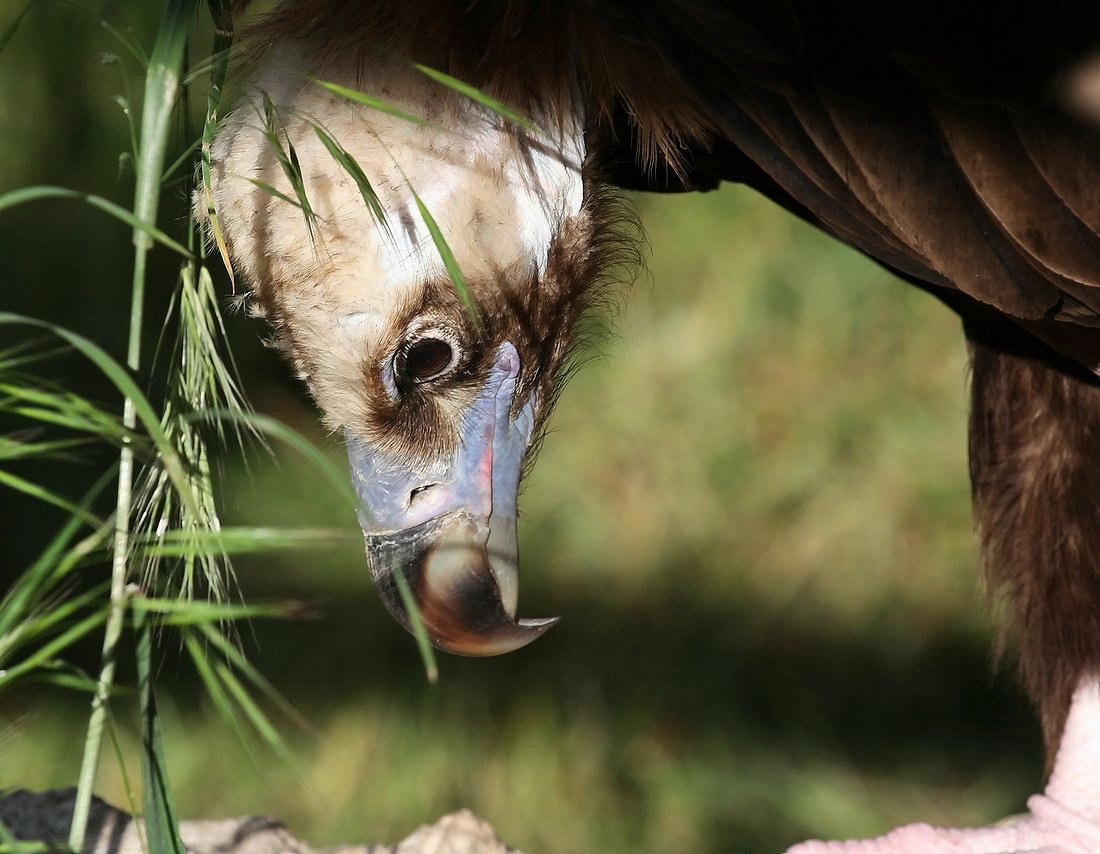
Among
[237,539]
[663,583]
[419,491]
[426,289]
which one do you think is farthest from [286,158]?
[663,583]

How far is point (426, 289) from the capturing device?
1556mm

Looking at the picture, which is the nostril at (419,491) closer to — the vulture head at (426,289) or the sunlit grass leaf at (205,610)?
the vulture head at (426,289)

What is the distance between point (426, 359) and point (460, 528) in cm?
21

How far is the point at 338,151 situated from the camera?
110 centimetres

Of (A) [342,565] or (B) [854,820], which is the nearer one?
(B) [854,820]

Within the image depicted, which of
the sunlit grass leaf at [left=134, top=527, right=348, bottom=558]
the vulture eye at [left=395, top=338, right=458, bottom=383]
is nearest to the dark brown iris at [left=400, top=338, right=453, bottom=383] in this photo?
the vulture eye at [left=395, top=338, right=458, bottom=383]

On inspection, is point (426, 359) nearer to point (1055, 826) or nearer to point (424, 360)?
point (424, 360)

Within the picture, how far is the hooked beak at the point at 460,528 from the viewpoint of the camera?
1.61 meters

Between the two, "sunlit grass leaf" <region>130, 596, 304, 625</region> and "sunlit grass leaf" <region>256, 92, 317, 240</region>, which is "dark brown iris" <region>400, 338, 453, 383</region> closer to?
"sunlit grass leaf" <region>256, 92, 317, 240</region>

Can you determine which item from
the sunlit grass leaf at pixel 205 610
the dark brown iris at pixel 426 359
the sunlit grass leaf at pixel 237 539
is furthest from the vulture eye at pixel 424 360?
the sunlit grass leaf at pixel 205 610

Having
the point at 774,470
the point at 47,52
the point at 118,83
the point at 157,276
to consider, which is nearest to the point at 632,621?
the point at 774,470

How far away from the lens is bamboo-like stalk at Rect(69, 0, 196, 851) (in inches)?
38.4

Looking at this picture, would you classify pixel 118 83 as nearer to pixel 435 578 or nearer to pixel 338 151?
pixel 435 578

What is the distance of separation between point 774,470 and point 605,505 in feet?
1.45
